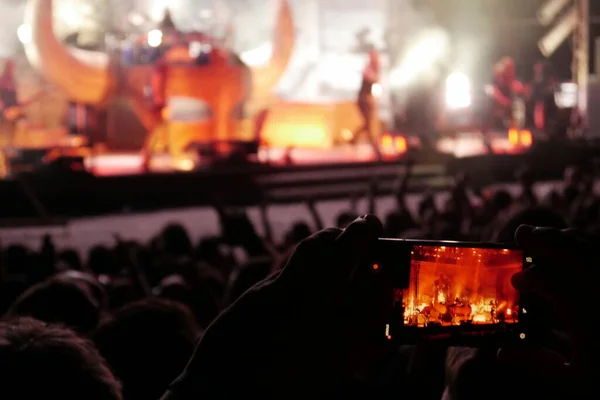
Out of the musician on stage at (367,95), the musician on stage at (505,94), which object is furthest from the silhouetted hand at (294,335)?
the musician on stage at (505,94)

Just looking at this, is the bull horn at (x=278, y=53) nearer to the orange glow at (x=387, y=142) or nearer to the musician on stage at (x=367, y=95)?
the musician on stage at (x=367, y=95)

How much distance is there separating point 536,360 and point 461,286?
0.49ft

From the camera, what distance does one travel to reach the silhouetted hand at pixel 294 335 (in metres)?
0.89

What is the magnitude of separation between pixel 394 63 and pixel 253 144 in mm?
6812

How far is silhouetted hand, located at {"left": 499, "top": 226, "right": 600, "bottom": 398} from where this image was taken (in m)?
1.03

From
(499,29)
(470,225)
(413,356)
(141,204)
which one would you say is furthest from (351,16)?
(413,356)

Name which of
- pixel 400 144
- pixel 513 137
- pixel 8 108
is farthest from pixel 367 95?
pixel 8 108

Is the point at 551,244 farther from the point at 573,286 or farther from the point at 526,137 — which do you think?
the point at 526,137

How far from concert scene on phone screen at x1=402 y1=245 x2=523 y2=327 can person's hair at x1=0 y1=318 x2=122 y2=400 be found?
443mm

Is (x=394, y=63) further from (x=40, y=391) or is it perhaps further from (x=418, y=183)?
(x=40, y=391)

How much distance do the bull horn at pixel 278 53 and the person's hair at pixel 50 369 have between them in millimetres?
12614

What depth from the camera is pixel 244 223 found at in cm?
436

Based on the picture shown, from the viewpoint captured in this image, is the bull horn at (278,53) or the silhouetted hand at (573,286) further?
the bull horn at (278,53)

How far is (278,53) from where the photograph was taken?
13.6 m
